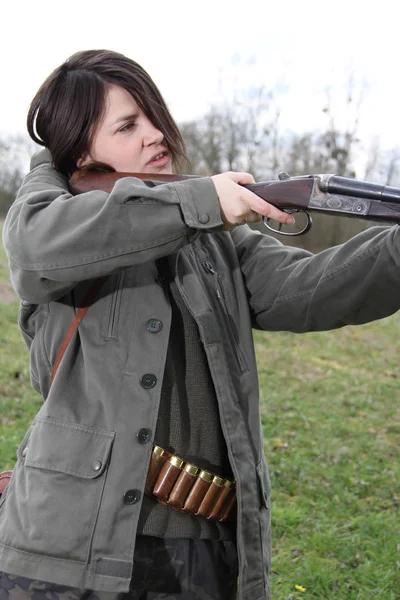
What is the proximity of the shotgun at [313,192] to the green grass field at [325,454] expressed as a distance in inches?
118

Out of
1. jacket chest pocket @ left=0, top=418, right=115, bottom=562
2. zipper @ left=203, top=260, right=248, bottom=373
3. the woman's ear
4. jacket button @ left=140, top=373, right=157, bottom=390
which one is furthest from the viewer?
→ the woman's ear

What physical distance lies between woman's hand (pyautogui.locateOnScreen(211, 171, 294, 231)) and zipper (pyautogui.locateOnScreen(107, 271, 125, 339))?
421 millimetres

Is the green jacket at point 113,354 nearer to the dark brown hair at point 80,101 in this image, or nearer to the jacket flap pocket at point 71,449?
the jacket flap pocket at point 71,449

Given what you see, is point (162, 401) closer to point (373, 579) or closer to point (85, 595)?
point (85, 595)

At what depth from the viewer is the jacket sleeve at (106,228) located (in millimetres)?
2074

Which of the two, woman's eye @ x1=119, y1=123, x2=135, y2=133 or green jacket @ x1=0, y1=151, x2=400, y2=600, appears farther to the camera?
woman's eye @ x1=119, y1=123, x2=135, y2=133

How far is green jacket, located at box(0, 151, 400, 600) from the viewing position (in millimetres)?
2064

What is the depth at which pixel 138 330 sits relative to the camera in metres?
2.24

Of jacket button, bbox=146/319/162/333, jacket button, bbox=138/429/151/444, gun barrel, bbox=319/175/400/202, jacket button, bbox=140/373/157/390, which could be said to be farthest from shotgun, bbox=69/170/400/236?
jacket button, bbox=138/429/151/444

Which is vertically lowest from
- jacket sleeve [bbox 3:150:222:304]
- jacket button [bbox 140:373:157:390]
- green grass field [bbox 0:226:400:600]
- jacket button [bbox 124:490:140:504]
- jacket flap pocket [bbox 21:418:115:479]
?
green grass field [bbox 0:226:400:600]

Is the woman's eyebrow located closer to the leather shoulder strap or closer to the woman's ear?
the woman's ear

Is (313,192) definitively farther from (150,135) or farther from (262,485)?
(262,485)

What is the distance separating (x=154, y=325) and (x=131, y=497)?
1.85ft

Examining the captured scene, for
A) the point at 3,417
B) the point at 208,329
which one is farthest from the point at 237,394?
the point at 3,417
